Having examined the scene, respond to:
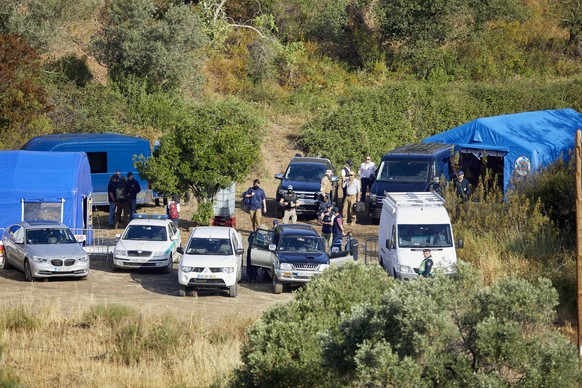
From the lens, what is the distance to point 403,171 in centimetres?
3192

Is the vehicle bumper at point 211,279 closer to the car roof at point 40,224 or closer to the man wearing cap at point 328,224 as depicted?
the man wearing cap at point 328,224

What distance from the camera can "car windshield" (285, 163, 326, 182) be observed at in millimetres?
33188

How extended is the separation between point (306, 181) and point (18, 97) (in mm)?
11476

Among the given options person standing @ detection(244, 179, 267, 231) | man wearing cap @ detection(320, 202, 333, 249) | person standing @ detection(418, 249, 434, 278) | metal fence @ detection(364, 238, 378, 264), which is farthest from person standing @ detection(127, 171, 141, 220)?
person standing @ detection(418, 249, 434, 278)

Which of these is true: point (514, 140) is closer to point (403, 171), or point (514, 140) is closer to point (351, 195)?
point (403, 171)

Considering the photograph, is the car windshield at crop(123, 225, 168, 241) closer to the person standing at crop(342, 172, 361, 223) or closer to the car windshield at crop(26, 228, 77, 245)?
the car windshield at crop(26, 228, 77, 245)

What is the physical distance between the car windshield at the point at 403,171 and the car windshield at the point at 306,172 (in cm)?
221

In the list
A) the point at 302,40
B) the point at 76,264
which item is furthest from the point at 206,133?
the point at 302,40

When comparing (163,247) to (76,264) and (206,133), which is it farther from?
(206,133)

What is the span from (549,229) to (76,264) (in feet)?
40.7

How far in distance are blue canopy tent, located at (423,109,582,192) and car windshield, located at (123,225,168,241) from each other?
36.5 feet

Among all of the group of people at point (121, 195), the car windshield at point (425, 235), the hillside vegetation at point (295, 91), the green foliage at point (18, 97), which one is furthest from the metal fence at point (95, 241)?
the car windshield at point (425, 235)

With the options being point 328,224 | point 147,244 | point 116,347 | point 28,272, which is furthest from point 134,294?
point 328,224

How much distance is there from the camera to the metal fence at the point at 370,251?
1067 inches
